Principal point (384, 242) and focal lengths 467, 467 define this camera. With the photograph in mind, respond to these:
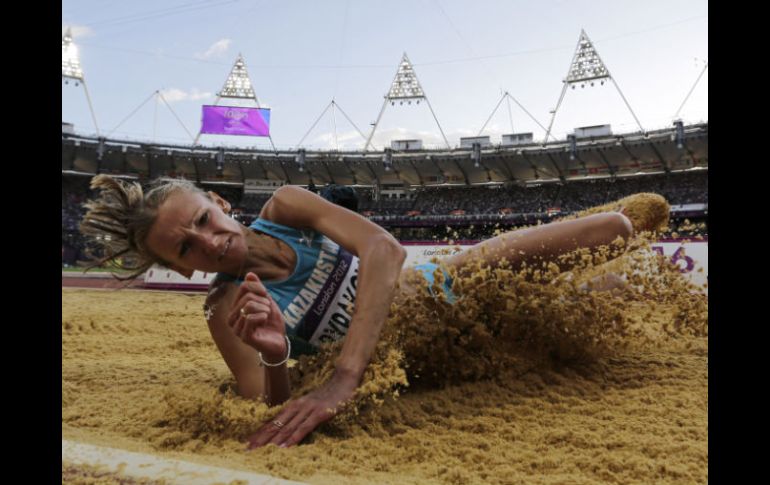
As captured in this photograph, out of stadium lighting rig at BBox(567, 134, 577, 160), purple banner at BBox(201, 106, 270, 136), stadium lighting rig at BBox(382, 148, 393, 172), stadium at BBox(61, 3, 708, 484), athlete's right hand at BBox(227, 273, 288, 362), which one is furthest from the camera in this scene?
purple banner at BBox(201, 106, 270, 136)

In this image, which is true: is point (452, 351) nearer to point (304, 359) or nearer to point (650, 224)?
point (304, 359)

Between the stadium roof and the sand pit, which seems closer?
the sand pit

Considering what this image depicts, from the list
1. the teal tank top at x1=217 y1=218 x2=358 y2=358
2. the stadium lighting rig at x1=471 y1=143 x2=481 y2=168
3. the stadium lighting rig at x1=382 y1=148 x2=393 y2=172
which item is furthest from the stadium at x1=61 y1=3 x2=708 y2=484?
the stadium lighting rig at x1=471 y1=143 x2=481 y2=168

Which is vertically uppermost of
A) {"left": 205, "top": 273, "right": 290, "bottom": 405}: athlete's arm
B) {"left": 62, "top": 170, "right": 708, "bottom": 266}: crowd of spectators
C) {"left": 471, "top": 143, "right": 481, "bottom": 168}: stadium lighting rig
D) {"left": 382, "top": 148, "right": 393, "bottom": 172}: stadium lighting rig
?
{"left": 471, "top": 143, "right": 481, "bottom": 168}: stadium lighting rig

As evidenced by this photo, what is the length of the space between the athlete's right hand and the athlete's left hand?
0.28m

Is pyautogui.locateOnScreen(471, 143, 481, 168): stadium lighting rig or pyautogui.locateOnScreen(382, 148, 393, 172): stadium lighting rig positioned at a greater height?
pyautogui.locateOnScreen(471, 143, 481, 168): stadium lighting rig

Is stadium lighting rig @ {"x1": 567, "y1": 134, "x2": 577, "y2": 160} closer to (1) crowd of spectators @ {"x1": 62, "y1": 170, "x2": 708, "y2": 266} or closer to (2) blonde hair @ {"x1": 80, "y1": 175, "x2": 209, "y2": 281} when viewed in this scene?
(1) crowd of spectators @ {"x1": 62, "y1": 170, "x2": 708, "y2": 266}

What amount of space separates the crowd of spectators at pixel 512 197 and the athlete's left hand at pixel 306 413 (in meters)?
16.0

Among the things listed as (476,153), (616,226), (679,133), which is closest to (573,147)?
(679,133)

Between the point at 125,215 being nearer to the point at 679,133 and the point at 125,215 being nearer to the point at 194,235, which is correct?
the point at 194,235

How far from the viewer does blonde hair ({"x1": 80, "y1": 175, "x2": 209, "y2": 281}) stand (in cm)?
198

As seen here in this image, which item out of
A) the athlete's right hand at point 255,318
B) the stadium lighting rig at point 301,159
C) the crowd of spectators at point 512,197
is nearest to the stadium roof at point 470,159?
the crowd of spectators at point 512,197

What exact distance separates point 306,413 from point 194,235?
0.84m
